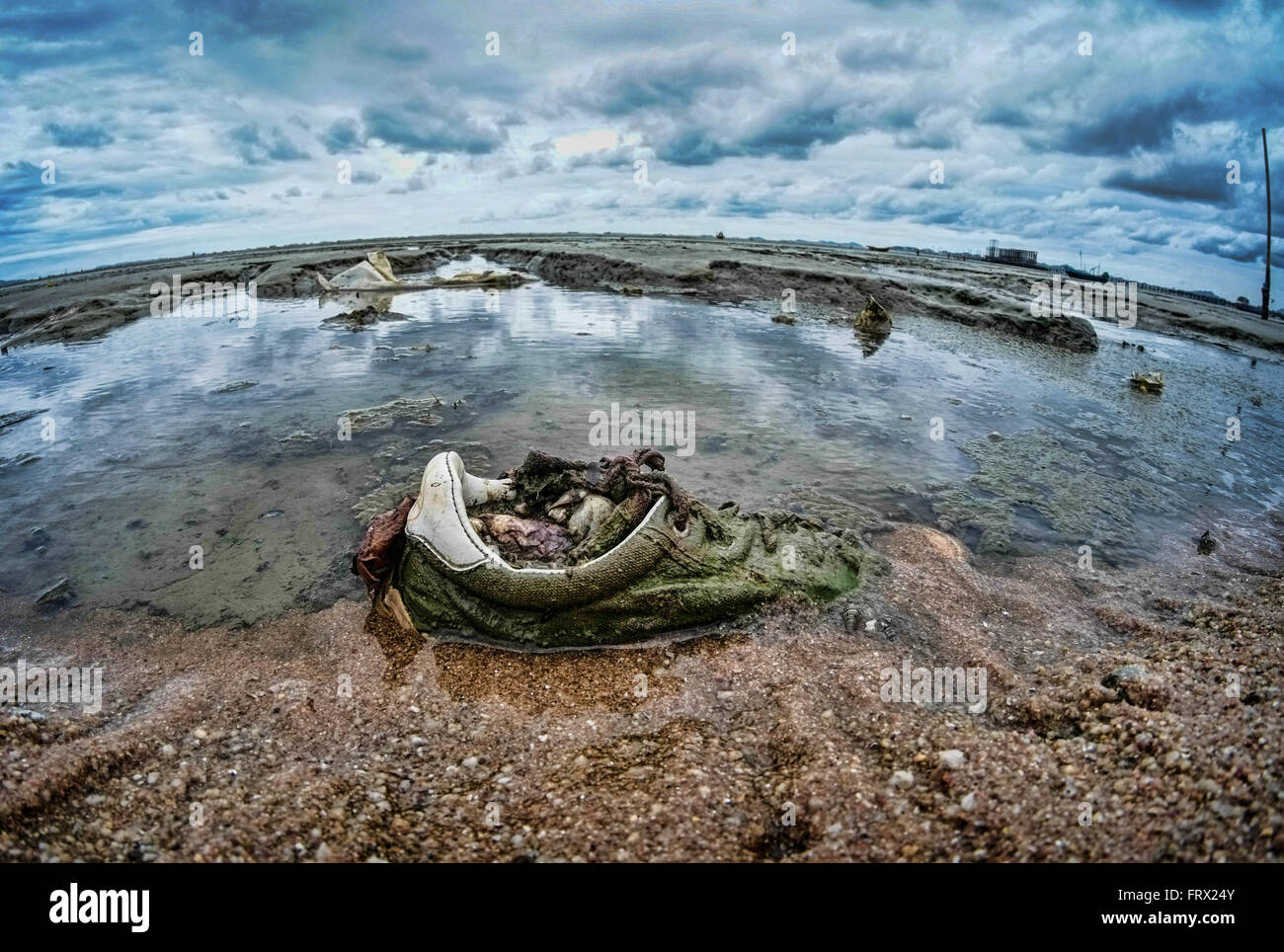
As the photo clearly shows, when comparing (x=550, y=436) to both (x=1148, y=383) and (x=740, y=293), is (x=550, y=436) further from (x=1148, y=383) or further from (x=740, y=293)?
(x=740, y=293)

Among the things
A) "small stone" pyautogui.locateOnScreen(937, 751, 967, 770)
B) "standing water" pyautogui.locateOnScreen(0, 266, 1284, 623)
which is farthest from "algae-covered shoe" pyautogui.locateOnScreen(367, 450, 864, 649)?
"small stone" pyautogui.locateOnScreen(937, 751, 967, 770)

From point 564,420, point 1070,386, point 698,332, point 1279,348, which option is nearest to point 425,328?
point 698,332

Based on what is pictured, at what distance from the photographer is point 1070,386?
14453mm

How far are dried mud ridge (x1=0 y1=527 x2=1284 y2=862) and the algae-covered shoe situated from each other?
24 centimetres

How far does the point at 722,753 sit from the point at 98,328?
2834 cm

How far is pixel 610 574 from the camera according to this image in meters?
5.34

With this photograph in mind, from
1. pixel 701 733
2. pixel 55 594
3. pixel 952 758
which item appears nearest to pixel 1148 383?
pixel 952 758

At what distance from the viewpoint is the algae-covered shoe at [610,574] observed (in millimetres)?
5340

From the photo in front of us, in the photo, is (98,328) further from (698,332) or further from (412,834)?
(412,834)

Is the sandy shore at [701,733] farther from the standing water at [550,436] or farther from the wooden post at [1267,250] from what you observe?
the wooden post at [1267,250]

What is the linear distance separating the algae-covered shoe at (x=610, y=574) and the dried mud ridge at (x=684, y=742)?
0.24m

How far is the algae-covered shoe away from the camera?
5.34 m

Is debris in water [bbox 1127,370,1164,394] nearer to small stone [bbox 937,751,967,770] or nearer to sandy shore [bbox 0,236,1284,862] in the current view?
sandy shore [bbox 0,236,1284,862]

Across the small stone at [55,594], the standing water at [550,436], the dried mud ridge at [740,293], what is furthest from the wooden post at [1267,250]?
the small stone at [55,594]
